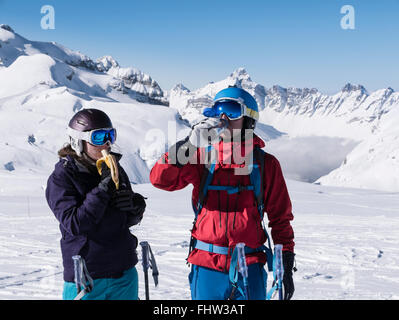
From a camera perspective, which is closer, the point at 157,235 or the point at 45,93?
the point at 157,235

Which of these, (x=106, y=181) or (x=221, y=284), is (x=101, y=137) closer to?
(x=106, y=181)

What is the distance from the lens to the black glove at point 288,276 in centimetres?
290

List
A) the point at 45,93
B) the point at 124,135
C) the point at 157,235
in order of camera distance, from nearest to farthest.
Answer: the point at 157,235 < the point at 124,135 < the point at 45,93

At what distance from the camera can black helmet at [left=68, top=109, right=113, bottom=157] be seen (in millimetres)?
2896

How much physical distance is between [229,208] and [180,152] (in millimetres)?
591

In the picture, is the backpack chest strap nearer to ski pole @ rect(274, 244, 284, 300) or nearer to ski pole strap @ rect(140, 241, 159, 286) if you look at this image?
ski pole @ rect(274, 244, 284, 300)

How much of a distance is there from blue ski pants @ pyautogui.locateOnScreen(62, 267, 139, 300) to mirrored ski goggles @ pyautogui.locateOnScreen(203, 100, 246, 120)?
143 cm

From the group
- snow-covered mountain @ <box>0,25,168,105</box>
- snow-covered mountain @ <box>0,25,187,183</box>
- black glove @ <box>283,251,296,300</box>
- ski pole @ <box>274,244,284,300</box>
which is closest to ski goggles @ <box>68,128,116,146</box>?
ski pole @ <box>274,244,284,300</box>

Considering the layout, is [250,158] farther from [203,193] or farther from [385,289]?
[385,289]

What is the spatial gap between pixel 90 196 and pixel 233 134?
1.26 m

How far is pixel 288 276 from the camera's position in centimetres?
295

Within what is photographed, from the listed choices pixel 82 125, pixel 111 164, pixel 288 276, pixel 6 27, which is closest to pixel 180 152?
pixel 111 164

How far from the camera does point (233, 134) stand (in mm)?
3109
